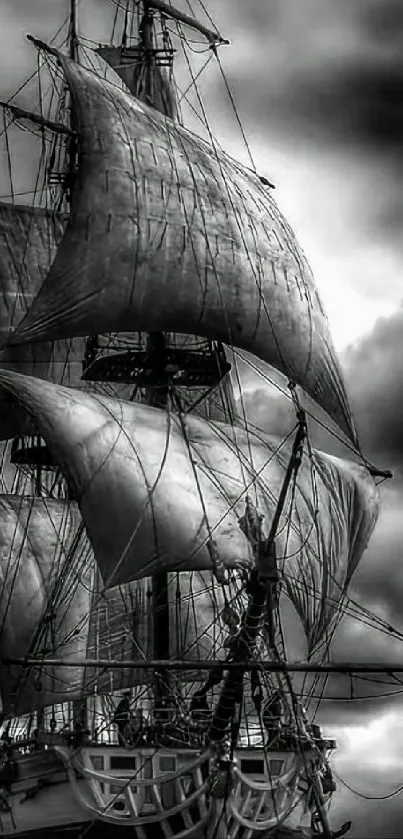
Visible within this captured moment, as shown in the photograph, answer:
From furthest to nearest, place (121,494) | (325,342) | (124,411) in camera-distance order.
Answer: (325,342) → (124,411) → (121,494)

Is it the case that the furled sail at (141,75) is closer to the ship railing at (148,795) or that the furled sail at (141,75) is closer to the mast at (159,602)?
the mast at (159,602)

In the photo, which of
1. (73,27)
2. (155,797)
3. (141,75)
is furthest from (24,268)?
(155,797)

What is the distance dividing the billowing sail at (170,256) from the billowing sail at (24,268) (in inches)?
250

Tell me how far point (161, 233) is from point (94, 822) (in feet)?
50.2

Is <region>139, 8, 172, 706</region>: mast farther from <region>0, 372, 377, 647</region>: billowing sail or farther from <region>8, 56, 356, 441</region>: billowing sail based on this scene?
<region>8, 56, 356, 441</region>: billowing sail

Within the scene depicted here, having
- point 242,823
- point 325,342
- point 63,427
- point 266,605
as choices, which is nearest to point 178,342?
point 325,342

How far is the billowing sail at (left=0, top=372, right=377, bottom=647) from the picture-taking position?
1631 inches

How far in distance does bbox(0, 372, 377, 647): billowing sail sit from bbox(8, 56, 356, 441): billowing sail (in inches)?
71.5

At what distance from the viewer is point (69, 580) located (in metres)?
50.2

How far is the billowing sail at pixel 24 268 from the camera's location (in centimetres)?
5341

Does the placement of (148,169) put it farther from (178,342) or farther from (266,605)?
(266,605)

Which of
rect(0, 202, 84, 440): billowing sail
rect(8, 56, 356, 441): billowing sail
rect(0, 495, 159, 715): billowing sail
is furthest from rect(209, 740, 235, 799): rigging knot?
rect(0, 202, 84, 440): billowing sail

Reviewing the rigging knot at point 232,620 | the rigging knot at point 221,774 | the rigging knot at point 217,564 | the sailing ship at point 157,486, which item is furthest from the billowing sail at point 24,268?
the rigging knot at point 221,774

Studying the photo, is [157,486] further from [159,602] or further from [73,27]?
[73,27]
